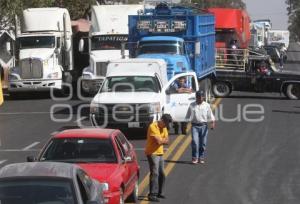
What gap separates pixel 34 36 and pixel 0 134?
11.9m

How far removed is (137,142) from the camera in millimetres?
21500

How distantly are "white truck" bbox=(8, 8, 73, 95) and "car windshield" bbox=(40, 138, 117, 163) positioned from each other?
21.9 meters

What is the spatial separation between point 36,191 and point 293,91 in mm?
26824

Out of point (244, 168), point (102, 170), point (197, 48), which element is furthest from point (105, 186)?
point (197, 48)

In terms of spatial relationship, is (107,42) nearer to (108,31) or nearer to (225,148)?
(108,31)

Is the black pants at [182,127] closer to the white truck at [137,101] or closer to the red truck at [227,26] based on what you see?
the white truck at [137,101]

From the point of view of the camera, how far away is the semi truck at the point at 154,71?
2164 cm

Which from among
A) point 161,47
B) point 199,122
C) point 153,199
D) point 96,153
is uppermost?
point 161,47

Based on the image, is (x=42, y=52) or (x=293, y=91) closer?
(x=293, y=91)

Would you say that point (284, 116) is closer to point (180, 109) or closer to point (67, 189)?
point (180, 109)

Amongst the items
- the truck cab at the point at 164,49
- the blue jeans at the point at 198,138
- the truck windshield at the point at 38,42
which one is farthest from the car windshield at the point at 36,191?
the truck windshield at the point at 38,42

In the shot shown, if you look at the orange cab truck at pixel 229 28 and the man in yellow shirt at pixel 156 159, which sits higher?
the orange cab truck at pixel 229 28

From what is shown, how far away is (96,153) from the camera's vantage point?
495 inches

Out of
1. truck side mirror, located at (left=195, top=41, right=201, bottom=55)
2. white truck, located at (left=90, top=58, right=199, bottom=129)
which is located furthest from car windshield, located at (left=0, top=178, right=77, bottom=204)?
truck side mirror, located at (left=195, top=41, right=201, bottom=55)
